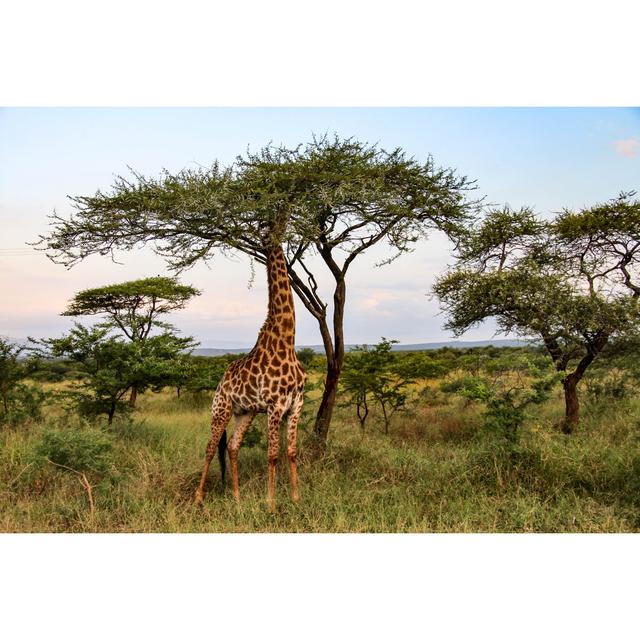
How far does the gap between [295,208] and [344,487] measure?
2.38m

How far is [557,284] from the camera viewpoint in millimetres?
6047

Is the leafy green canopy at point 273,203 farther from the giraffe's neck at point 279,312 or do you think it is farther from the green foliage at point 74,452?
the green foliage at point 74,452

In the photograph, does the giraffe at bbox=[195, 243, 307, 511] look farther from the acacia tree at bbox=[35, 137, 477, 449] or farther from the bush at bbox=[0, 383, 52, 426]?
the bush at bbox=[0, 383, 52, 426]

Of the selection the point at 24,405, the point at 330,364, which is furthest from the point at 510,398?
the point at 24,405

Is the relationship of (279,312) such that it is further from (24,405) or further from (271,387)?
(24,405)

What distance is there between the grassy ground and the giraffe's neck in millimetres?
1203

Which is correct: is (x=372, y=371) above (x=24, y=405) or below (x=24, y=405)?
above

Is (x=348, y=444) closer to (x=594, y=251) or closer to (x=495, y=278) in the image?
(x=495, y=278)

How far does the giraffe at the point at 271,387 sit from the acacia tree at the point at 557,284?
2382 mm

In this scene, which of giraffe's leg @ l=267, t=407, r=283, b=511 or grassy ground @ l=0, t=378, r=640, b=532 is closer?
grassy ground @ l=0, t=378, r=640, b=532

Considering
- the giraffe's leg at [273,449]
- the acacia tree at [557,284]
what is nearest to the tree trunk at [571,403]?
the acacia tree at [557,284]

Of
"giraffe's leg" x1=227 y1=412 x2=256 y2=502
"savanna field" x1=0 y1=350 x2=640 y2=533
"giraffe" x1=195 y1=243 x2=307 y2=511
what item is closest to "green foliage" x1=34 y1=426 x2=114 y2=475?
"savanna field" x1=0 y1=350 x2=640 y2=533

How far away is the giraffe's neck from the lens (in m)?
4.53

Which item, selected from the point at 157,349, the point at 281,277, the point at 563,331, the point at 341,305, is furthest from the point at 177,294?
the point at 563,331
